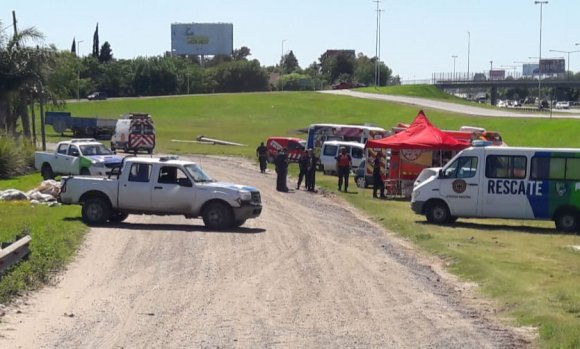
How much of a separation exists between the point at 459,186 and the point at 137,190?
28.7 ft

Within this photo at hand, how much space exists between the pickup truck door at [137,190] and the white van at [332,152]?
2250 centimetres

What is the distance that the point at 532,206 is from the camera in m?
26.9

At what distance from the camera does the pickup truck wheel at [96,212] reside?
82.4ft

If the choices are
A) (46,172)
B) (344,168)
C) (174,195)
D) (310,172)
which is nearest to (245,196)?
(174,195)

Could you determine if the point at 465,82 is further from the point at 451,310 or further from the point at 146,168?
the point at 451,310

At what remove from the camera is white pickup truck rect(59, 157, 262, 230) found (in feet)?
81.5

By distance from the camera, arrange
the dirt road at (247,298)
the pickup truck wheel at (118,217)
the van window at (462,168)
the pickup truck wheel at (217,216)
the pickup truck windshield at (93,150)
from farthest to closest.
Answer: the pickup truck windshield at (93,150), the van window at (462,168), the pickup truck wheel at (118,217), the pickup truck wheel at (217,216), the dirt road at (247,298)

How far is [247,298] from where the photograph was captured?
14.7m

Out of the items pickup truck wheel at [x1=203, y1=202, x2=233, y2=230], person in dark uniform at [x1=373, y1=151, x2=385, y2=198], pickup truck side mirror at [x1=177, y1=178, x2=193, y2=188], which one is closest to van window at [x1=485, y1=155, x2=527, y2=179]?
pickup truck wheel at [x1=203, y1=202, x2=233, y2=230]

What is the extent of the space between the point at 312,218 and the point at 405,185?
956 cm

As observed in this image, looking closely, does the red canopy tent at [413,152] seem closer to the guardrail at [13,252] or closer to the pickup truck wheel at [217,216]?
the pickup truck wheel at [217,216]

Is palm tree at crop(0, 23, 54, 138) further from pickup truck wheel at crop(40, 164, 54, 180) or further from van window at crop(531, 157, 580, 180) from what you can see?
van window at crop(531, 157, 580, 180)

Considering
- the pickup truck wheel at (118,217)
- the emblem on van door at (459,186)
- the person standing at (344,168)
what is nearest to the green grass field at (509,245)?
the person standing at (344,168)

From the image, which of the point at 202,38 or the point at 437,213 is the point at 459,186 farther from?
the point at 202,38
